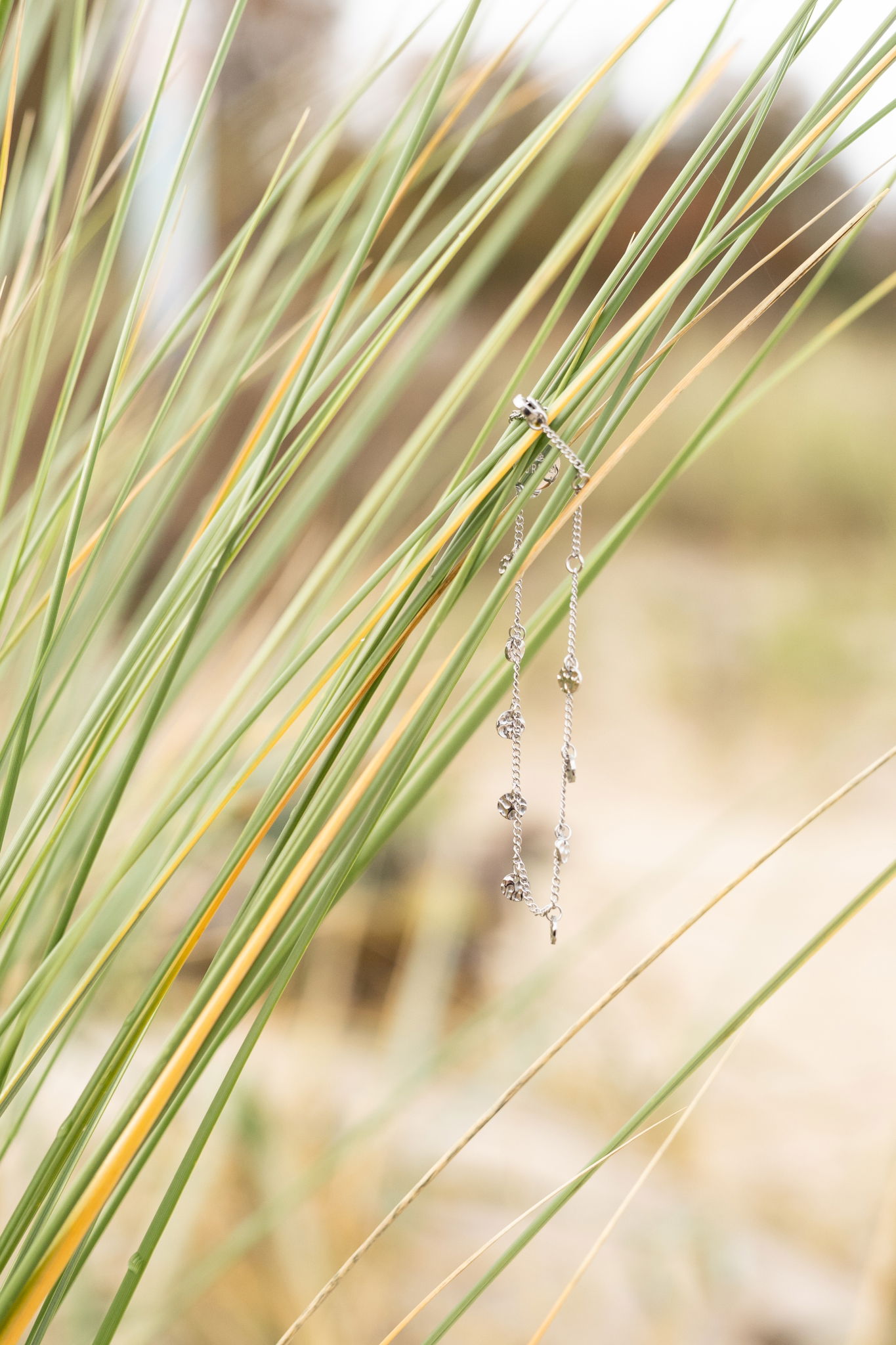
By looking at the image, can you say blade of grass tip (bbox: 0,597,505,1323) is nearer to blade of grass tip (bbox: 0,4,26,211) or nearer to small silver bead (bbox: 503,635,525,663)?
small silver bead (bbox: 503,635,525,663)

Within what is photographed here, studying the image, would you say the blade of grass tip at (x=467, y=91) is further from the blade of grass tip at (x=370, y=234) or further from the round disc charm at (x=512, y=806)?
the round disc charm at (x=512, y=806)

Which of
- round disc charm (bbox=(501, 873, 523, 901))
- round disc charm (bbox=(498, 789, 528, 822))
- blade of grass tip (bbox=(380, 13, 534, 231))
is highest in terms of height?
blade of grass tip (bbox=(380, 13, 534, 231))

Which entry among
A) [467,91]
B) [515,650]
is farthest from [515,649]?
[467,91]

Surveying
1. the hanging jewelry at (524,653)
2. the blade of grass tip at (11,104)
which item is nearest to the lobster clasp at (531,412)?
the hanging jewelry at (524,653)

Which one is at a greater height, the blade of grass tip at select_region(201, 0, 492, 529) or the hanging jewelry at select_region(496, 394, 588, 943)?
the blade of grass tip at select_region(201, 0, 492, 529)

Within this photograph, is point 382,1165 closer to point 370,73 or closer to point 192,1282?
point 192,1282

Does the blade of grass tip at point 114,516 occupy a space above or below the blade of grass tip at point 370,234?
above

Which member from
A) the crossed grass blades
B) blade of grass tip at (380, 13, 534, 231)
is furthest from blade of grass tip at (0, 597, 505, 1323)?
blade of grass tip at (380, 13, 534, 231)

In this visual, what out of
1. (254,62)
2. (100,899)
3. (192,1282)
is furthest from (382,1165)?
(254,62)
